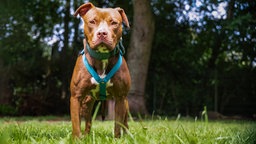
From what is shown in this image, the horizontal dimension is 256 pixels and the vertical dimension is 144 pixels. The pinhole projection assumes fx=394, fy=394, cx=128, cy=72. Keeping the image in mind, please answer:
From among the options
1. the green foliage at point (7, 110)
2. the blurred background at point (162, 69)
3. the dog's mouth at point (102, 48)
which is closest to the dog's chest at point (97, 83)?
the dog's mouth at point (102, 48)

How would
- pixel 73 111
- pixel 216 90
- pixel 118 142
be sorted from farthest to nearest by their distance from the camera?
pixel 216 90
pixel 73 111
pixel 118 142

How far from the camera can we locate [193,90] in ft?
57.5

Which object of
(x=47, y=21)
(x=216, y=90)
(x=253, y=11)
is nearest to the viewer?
(x=253, y=11)

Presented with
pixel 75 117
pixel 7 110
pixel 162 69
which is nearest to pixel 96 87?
pixel 75 117

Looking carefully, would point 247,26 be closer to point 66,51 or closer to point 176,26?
point 176,26

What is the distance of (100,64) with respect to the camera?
14.0ft

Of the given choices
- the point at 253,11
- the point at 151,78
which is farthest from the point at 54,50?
the point at 253,11

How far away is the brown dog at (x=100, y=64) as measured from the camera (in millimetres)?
3986

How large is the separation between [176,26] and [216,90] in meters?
3.43

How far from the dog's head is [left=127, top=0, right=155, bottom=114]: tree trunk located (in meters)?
9.86

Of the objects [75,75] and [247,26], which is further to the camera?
[247,26]

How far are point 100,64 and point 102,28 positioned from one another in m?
0.49

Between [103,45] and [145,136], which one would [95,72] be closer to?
[103,45]

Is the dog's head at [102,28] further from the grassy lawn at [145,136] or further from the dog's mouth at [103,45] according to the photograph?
the grassy lawn at [145,136]
